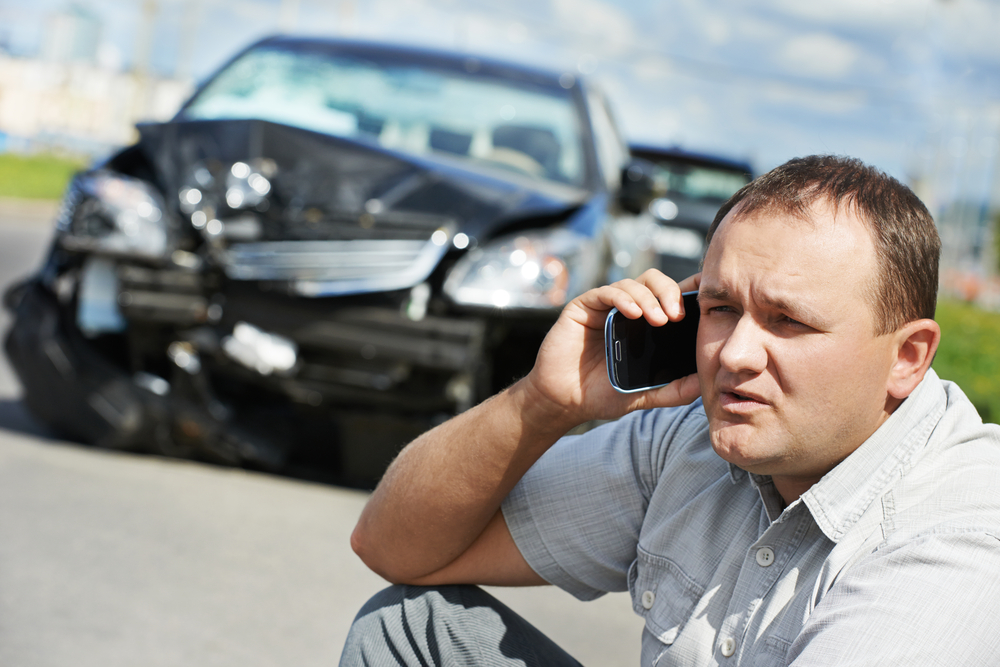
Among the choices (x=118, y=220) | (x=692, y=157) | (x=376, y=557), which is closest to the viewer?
(x=376, y=557)

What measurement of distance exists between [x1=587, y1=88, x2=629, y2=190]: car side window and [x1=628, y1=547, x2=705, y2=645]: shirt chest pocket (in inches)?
132

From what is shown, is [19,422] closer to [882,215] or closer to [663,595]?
[663,595]

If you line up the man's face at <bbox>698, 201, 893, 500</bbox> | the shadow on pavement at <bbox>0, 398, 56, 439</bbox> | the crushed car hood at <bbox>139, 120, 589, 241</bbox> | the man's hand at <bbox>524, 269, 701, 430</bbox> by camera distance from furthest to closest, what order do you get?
1. the shadow on pavement at <bbox>0, 398, 56, 439</bbox>
2. the crushed car hood at <bbox>139, 120, 589, 241</bbox>
3. the man's hand at <bbox>524, 269, 701, 430</bbox>
4. the man's face at <bbox>698, 201, 893, 500</bbox>

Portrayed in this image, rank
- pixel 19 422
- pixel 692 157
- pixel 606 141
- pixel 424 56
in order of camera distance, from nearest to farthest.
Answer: pixel 19 422 → pixel 424 56 → pixel 606 141 → pixel 692 157

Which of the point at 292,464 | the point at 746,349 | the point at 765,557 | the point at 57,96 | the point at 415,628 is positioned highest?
the point at 746,349

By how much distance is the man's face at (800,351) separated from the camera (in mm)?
1550

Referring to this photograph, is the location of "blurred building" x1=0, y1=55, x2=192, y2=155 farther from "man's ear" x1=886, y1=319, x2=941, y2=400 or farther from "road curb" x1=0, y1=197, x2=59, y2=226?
"man's ear" x1=886, y1=319, x2=941, y2=400

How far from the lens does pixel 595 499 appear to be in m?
1.99

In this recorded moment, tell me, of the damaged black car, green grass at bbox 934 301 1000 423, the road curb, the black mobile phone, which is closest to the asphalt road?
the damaged black car

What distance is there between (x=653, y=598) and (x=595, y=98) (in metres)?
4.28

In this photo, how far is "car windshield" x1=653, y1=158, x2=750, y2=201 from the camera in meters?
11.0

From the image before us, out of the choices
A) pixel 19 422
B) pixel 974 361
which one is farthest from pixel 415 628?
pixel 974 361

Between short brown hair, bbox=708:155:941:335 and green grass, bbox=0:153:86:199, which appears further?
green grass, bbox=0:153:86:199

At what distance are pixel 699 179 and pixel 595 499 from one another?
31.2ft
